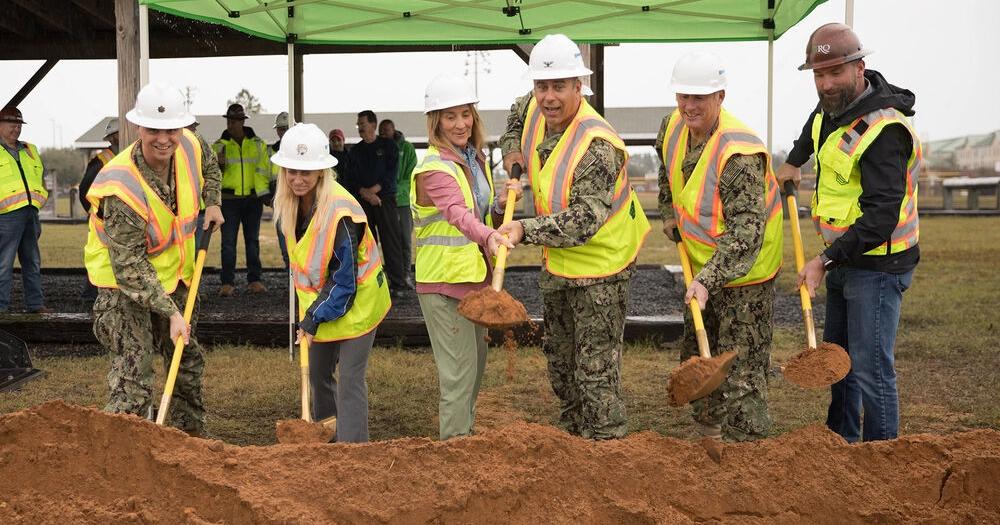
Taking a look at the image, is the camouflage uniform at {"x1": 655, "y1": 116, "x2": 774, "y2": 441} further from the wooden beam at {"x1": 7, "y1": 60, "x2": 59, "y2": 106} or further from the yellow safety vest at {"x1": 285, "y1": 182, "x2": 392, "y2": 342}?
the wooden beam at {"x1": 7, "y1": 60, "x2": 59, "y2": 106}

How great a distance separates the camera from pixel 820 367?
3984mm

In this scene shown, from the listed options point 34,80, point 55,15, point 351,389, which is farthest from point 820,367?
point 34,80

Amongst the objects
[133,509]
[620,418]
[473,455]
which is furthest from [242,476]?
[620,418]

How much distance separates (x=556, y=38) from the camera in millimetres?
4164

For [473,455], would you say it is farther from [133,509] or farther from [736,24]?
[736,24]

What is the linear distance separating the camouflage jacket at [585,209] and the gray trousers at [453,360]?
20.5 inches

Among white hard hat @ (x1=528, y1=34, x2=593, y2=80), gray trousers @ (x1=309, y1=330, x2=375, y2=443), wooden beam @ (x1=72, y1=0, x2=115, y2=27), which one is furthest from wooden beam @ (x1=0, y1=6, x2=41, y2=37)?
white hard hat @ (x1=528, y1=34, x2=593, y2=80)

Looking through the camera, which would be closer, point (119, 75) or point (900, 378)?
point (119, 75)

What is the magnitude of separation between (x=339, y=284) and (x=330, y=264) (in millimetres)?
124

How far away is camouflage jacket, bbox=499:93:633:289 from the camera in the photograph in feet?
13.3

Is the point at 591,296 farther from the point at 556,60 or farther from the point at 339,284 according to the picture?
the point at 339,284

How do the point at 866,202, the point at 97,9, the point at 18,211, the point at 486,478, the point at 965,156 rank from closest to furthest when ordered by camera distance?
the point at 486,478, the point at 866,202, the point at 18,211, the point at 97,9, the point at 965,156

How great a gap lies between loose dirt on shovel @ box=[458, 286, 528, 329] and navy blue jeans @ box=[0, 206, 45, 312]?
21.5ft

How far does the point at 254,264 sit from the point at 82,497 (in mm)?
7513
